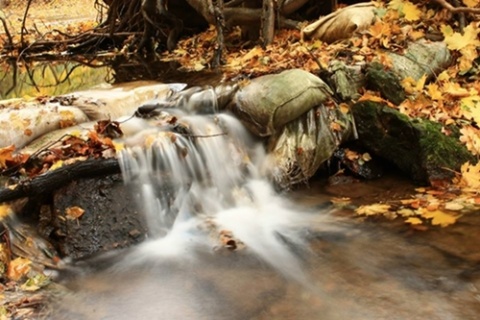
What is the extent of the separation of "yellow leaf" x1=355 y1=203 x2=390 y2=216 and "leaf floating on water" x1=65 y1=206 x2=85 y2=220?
229 centimetres

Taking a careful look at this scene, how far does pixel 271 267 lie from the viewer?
11.0 ft

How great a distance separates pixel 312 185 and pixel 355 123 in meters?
0.79

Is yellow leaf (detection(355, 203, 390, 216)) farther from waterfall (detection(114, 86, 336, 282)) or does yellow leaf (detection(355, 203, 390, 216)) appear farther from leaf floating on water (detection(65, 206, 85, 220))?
leaf floating on water (detection(65, 206, 85, 220))

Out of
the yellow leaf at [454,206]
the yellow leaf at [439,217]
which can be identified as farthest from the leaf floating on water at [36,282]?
the yellow leaf at [454,206]

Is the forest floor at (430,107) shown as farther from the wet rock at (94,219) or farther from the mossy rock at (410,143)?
the wet rock at (94,219)

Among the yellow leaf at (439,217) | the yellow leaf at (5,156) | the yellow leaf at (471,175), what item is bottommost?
the yellow leaf at (439,217)

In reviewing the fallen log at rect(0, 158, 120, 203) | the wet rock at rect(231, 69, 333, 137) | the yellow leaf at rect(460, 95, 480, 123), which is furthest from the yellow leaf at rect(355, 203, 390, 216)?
the fallen log at rect(0, 158, 120, 203)

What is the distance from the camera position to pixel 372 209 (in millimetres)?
3990

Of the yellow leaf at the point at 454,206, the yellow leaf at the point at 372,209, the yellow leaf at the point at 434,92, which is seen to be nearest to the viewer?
the yellow leaf at the point at 454,206

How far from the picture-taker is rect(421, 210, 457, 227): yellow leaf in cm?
361

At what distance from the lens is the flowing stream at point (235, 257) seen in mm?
2838

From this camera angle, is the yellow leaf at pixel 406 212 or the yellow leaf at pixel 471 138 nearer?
the yellow leaf at pixel 406 212

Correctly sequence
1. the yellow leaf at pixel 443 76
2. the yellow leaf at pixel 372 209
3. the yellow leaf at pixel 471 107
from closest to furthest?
the yellow leaf at pixel 372 209
the yellow leaf at pixel 471 107
the yellow leaf at pixel 443 76

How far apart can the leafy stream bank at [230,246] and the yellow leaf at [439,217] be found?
0.26 ft
